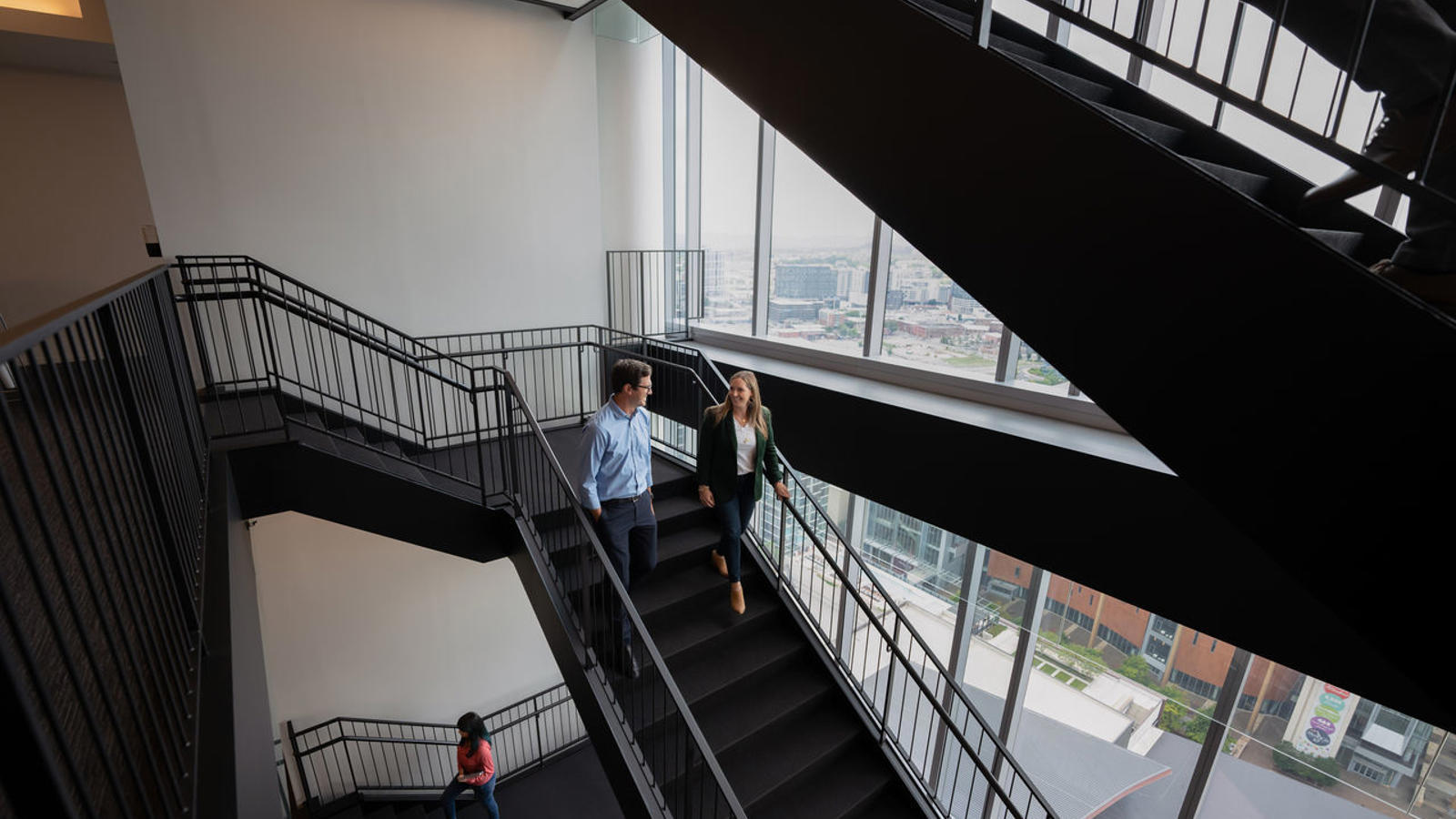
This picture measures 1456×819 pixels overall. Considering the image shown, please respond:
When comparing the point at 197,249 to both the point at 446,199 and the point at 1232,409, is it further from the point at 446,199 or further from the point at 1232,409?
the point at 1232,409

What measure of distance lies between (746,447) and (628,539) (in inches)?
42.0

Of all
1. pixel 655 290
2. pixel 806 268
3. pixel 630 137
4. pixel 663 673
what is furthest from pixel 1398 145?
pixel 630 137

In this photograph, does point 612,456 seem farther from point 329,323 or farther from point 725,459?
point 329,323

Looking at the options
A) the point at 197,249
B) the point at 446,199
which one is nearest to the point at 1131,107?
the point at 446,199

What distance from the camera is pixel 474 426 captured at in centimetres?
570

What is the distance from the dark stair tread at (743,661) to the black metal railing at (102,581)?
290cm

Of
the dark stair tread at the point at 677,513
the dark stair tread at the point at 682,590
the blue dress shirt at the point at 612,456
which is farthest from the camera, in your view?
the dark stair tread at the point at 677,513

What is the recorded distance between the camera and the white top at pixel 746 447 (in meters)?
4.24

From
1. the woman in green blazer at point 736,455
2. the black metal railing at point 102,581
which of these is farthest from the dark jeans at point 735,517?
the black metal railing at point 102,581

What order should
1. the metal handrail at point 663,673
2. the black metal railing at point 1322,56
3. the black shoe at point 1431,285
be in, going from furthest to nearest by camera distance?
the metal handrail at point 663,673 → the black shoe at point 1431,285 → the black metal railing at point 1322,56

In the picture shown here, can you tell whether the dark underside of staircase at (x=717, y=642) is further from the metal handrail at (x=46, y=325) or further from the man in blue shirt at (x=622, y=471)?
the metal handrail at (x=46, y=325)

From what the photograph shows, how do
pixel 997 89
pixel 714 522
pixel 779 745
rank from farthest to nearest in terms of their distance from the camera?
pixel 714 522, pixel 779 745, pixel 997 89

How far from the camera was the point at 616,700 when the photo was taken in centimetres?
386

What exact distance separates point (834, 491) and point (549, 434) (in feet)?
12.1
